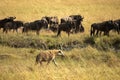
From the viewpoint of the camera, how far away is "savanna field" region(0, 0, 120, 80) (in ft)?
40.2

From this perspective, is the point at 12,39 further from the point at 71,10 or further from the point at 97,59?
the point at 71,10

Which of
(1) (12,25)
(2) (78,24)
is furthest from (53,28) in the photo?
(1) (12,25)

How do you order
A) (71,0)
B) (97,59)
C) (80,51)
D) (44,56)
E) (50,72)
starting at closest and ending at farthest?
(50,72) → (44,56) → (97,59) → (80,51) → (71,0)

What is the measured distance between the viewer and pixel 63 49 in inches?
771

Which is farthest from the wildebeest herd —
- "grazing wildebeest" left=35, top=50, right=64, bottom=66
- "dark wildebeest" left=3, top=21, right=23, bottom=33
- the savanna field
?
"grazing wildebeest" left=35, top=50, right=64, bottom=66

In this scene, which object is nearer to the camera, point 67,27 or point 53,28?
point 67,27

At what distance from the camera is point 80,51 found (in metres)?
17.9

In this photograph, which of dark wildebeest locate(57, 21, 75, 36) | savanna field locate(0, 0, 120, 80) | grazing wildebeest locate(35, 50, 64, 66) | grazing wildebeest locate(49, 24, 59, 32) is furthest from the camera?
grazing wildebeest locate(49, 24, 59, 32)

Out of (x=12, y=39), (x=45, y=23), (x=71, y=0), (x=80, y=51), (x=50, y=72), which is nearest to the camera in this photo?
(x=50, y=72)

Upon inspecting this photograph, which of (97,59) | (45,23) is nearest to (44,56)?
(97,59)

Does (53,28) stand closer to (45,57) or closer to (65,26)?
(65,26)

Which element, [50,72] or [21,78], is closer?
[21,78]

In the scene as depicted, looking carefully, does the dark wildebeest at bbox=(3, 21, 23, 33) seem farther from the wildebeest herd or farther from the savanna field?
the savanna field

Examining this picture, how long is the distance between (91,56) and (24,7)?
26.0 meters
